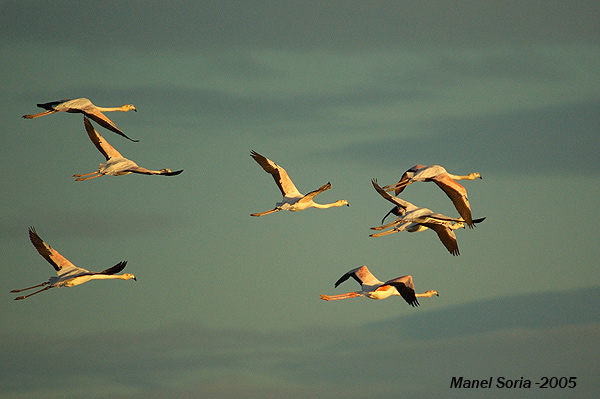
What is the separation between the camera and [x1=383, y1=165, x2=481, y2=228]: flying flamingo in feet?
211

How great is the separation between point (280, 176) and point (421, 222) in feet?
24.9

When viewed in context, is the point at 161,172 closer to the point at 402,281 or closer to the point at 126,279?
the point at 126,279

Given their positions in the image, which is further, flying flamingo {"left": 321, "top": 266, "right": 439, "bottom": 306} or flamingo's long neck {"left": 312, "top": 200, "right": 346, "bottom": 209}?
flamingo's long neck {"left": 312, "top": 200, "right": 346, "bottom": 209}

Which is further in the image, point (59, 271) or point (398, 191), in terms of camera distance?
point (398, 191)

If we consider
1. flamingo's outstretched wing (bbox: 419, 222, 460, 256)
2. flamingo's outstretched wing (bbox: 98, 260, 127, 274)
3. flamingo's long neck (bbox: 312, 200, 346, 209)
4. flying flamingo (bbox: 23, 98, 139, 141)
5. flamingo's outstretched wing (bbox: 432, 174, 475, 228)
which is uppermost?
flying flamingo (bbox: 23, 98, 139, 141)

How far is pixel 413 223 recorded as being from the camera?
6856 centimetres

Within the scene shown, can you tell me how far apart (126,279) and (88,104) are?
8965mm

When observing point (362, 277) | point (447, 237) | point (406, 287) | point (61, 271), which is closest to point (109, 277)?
point (61, 271)

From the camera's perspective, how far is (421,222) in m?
66.4

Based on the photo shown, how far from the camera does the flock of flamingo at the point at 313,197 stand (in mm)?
64562

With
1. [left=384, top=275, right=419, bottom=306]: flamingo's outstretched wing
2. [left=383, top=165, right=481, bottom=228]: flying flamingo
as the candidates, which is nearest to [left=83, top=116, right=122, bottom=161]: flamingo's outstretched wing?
[left=383, top=165, right=481, bottom=228]: flying flamingo

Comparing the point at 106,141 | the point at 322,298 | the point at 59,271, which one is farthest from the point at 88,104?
the point at 322,298

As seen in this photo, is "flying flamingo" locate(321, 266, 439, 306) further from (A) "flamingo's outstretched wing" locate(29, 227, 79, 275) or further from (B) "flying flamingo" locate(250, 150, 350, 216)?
(A) "flamingo's outstretched wing" locate(29, 227, 79, 275)

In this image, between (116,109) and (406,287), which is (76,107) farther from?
(406,287)
